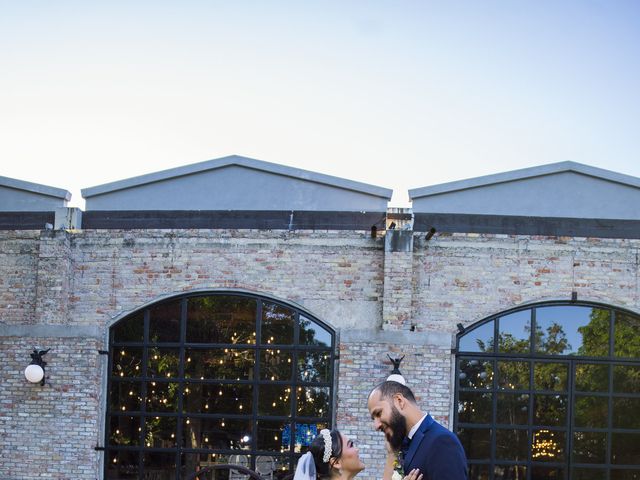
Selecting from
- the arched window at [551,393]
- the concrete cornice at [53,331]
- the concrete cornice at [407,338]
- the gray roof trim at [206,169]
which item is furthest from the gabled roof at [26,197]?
the arched window at [551,393]

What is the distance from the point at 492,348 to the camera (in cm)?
1259

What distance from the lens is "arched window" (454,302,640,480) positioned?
12422mm

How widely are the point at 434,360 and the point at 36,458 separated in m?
6.65

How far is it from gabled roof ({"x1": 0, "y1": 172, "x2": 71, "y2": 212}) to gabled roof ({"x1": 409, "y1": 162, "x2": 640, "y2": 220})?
6.99m

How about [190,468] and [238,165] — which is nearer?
[190,468]

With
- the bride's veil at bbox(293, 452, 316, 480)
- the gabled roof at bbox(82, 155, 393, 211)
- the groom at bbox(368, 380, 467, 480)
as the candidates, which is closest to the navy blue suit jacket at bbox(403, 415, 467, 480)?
the groom at bbox(368, 380, 467, 480)

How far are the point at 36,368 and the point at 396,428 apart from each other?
31.6ft

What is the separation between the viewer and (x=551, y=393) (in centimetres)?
1250

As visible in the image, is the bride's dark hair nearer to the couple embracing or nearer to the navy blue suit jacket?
the couple embracing

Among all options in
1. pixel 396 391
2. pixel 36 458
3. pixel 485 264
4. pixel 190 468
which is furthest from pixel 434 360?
pixel 396 391

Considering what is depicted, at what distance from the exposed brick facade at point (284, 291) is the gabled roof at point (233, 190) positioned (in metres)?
2.35

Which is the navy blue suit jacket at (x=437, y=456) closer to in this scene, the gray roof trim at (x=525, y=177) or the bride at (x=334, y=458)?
the bride at (x=334, y=458)

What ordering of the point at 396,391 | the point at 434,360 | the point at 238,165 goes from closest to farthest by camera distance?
the point at 396,391 < the point at 434,360 < the point at 238,165

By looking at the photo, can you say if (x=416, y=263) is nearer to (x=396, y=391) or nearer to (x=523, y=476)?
(x=523, y=476)
